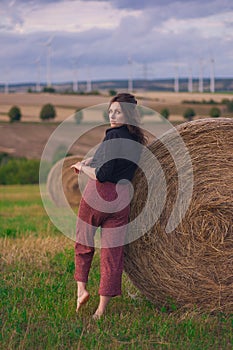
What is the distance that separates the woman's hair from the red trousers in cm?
55

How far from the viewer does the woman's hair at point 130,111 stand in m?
6.96

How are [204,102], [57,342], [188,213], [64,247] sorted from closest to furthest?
[57,342] → [188,213] → [64,247] → [204,102]

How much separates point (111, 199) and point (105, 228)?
31 cm

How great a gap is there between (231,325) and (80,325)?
1397 millimetres

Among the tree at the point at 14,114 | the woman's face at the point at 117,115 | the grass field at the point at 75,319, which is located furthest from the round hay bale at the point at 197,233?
the tree at the point at 14,114

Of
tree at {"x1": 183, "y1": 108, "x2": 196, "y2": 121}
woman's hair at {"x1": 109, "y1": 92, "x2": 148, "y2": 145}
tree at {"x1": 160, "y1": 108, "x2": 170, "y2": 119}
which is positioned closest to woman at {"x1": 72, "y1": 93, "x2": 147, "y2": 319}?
woman's hair at {"x1": 109, "y1": 92, "x2": 148, "y2": 145}

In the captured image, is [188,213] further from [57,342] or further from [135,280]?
[57,342]

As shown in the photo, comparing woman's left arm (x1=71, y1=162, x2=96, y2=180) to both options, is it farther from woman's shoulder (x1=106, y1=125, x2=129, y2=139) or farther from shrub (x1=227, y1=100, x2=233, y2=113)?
shrub (x1=227, y1=100, x2=233, y2=113)

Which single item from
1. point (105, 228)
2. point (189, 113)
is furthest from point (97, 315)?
point (189, 113)

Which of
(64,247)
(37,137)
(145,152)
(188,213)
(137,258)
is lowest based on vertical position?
(37,137)

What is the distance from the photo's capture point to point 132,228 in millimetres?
7266

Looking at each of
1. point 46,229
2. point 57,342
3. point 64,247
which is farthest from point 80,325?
point 46,229

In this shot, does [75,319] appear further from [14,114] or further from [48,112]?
[14,114]

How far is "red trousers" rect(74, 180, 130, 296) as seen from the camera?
6961 mm
